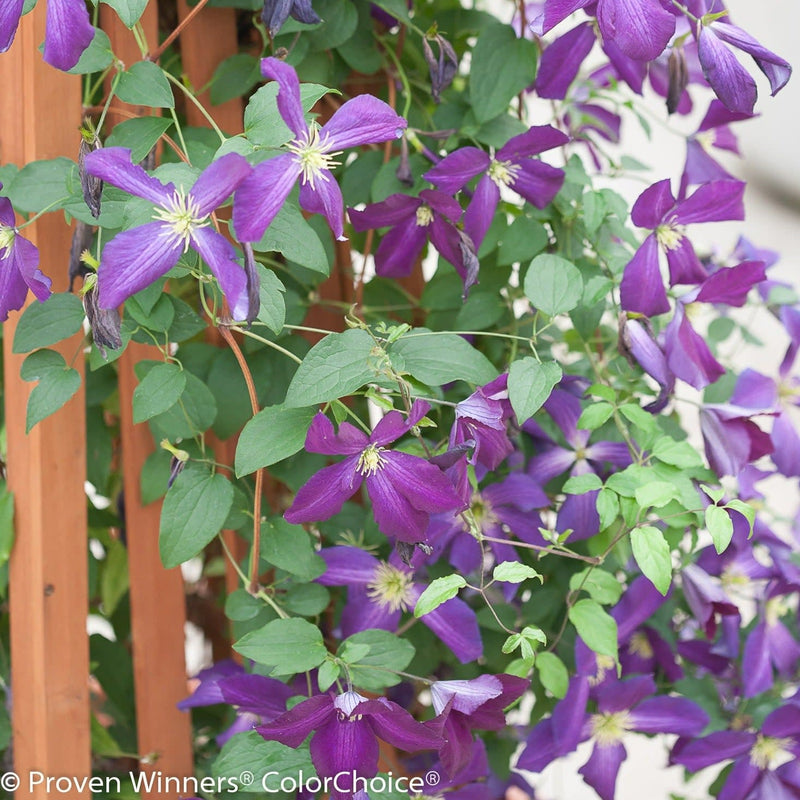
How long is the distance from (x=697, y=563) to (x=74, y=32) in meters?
0.71

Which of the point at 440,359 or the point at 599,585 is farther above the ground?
the point at 440,359

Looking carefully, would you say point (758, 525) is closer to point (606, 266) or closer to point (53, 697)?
point (606, 266)

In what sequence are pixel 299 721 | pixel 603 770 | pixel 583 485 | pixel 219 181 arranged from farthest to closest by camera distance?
pixel 603 770
pixel 583 485
pixel 299 721
pixel 219 181

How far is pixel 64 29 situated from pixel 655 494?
508 mm

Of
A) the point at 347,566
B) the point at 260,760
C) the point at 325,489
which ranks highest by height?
the point at 325,489

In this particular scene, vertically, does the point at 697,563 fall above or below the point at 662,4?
below

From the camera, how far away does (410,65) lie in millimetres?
891

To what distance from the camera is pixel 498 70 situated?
2.62ft

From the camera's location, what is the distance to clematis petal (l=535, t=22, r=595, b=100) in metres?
0.78

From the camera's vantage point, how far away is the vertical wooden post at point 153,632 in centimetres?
86

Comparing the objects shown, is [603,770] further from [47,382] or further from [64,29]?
[64,29]

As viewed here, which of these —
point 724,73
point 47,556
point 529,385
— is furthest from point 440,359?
point 47,556

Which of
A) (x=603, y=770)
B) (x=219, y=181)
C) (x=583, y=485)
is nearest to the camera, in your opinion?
(x=219, y=181)

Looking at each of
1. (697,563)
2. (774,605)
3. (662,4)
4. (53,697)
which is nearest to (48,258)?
(53,697)
